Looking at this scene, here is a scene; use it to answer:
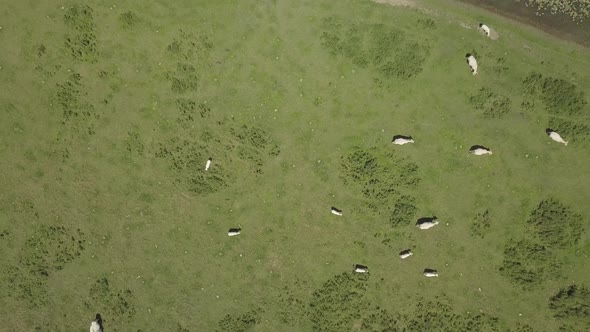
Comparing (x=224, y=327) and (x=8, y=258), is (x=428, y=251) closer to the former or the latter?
(x=224, y=327)

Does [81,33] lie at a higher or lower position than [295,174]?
higher

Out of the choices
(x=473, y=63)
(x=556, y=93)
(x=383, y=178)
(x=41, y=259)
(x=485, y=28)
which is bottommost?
(x=41, y=259)

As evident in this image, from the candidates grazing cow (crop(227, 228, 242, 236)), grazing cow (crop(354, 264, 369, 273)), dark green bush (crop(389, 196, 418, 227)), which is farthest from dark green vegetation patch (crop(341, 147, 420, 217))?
grazing cow (crop(227, 228, 242, 236))

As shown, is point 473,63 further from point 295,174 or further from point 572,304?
point 572,304

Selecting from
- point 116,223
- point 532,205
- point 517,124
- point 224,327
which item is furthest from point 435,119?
point 116,223

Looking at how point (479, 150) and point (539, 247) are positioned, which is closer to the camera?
point (479, 150)

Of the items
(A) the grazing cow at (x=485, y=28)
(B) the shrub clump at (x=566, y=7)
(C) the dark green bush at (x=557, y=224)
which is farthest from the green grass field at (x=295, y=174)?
(B) the shrub clump at (x=566, y=7)

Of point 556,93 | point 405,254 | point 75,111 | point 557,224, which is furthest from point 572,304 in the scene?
point 75,111
